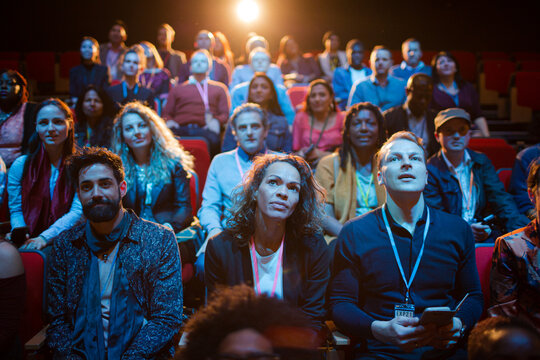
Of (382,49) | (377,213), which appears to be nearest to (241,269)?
(377,213)

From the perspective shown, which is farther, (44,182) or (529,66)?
(529,66)

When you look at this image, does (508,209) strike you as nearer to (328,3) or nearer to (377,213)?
(377,213)

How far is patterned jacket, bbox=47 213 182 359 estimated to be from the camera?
1644 mm

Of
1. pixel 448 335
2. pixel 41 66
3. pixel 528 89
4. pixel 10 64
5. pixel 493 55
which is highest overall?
pixel 493 55

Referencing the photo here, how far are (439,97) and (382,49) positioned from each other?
80 centimetres

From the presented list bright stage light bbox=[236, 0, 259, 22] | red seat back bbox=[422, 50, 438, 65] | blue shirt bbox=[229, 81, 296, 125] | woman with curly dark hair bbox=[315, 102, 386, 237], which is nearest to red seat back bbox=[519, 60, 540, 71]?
red seat back bbox=[422, 50, 438, 65]

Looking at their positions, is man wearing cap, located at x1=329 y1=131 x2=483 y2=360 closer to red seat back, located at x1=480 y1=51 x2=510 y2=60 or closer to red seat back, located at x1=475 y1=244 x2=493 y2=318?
red seat back, located at x1=475 y1=244 x2=493 y2=318

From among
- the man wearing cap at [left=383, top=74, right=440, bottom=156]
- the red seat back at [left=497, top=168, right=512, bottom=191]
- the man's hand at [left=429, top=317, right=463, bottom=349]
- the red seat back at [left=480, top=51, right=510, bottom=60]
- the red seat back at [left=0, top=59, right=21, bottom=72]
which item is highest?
the red seat back at [left=480, top=51, right=510, bottom=60]

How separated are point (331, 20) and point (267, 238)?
770cm

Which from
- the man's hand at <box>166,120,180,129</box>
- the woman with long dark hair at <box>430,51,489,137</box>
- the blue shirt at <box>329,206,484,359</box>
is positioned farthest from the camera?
the man's hand at <box>166,120,180,129</box>

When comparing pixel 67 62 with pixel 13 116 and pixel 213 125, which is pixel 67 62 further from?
pixel 13 116

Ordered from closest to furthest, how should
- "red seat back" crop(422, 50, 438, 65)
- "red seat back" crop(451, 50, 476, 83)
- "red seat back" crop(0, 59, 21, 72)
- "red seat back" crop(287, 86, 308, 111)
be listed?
"red seat back" crop(287, 86, 308, 111) < "red seat back" crop(0, 59, 21, 72) < "red seat back" crop(422, 50, 438, 65) < "red seat back" crop(451, 50, 476, 83)

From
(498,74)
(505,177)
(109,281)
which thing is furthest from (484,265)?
(498,74)

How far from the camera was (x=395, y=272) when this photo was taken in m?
1.62
